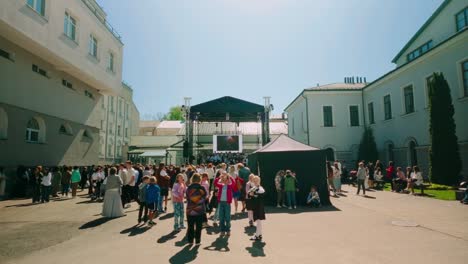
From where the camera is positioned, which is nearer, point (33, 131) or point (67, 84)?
point (33, 131)

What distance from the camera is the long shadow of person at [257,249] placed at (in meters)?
5.74

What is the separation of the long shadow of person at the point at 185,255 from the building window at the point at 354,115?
28.1m

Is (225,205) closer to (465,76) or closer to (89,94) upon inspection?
(465,76)

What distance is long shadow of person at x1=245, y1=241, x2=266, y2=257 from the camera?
18.8ft

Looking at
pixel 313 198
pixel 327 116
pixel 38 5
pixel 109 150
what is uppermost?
pixel 38 5

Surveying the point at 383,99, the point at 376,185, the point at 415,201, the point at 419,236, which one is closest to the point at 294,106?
the point at 383,99

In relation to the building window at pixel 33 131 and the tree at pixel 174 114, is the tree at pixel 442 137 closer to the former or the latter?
the building window at pixel 33 131

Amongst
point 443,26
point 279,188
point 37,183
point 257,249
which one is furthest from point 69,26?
point 443,26

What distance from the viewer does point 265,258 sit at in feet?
18.0

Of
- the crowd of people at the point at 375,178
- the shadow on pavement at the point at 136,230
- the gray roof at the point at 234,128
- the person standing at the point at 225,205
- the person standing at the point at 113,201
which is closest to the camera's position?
the person standing at the point at 225,205

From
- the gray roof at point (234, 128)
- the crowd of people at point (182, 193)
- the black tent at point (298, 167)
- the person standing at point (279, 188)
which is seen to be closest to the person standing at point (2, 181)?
the crowd of people at point (182, 193)

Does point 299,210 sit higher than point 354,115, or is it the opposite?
point 354,115

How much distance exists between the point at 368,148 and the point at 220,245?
79.6ft

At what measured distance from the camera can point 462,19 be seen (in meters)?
Answer: 21.6
